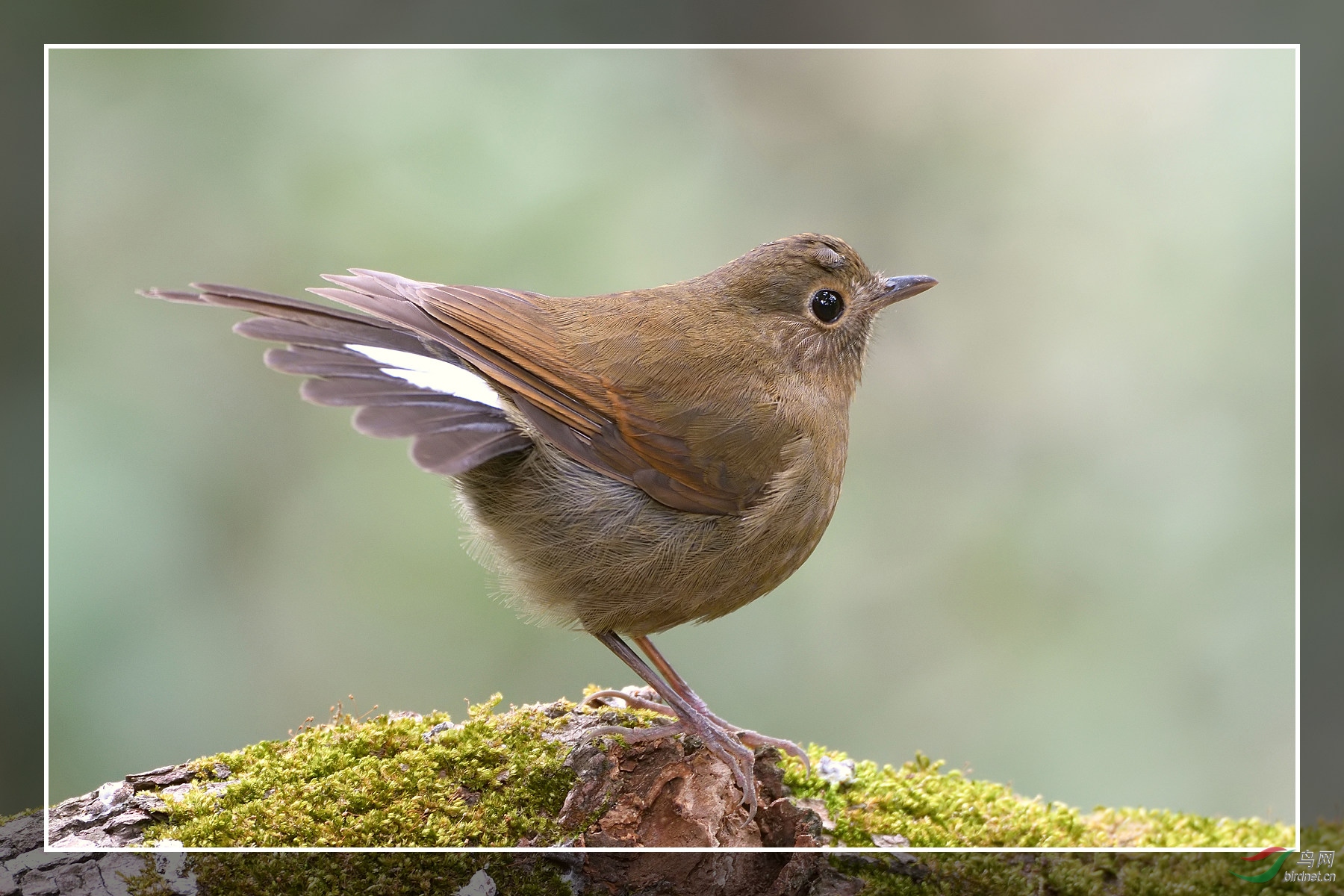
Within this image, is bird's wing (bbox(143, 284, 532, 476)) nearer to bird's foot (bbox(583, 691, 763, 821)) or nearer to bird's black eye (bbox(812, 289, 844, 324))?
bird's foot (bbox(583, 691, 763, 821))

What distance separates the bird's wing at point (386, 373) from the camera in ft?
8.95

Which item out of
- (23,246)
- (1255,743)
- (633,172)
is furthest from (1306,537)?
(23,246)

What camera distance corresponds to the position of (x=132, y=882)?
9.12 ft

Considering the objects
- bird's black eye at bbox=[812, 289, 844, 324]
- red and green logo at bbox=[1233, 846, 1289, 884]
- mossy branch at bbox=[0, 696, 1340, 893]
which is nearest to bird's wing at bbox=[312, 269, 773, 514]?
bird's black eye at bbox=[812, 289, 844, 324]

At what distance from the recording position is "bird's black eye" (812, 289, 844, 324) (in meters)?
3.49

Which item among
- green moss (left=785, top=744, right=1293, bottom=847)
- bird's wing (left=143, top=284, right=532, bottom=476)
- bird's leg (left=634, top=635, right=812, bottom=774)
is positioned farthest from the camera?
bird's leg (left=634, top=635, right=812, bottom=774)

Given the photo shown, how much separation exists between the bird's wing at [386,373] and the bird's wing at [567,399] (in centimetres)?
8

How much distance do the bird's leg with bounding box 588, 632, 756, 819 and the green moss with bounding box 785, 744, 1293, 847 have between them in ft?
0.81

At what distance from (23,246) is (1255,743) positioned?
431cm

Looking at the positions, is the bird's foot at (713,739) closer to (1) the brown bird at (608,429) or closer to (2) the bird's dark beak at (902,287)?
(1) the brown bird at (608,429)

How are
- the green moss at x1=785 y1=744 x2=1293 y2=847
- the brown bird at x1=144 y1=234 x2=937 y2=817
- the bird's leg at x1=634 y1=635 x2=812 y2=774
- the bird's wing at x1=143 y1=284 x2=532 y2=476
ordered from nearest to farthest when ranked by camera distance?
the bird's wing at x1=143 y1=284 x2=532 y2=476 → the brown bird at x1=144 y1=234 x2=937 y2=817 → the green moss at x1=785 y1=744 x2=1293 y2=847 → the bird's leg at x1=634 y1=635 x2=812 y2=774

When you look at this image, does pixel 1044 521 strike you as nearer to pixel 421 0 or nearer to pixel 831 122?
pixel 831 122

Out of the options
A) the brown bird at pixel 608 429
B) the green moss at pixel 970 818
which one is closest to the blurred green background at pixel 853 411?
the green moss at pixel 970 818

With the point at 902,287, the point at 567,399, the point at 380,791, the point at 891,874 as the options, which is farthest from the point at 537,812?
the point at 902,287
